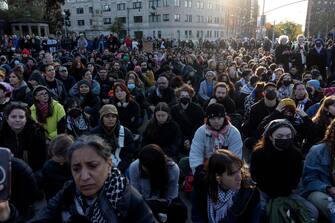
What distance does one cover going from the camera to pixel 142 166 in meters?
3.88

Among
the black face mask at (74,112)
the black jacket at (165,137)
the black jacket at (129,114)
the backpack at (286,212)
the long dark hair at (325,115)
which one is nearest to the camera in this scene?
the backpack at (286,212)

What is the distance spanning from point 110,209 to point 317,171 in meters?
2.73

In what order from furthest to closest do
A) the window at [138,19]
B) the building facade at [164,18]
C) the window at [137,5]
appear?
the window at [138,19], the window at [137,5], the building facade at [164,18]

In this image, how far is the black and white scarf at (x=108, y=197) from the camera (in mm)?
2039

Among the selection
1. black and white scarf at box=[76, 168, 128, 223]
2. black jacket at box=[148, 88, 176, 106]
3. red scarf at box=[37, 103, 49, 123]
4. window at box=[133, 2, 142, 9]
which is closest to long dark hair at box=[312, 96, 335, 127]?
black jacket at box=[148, 88, 176, 106]

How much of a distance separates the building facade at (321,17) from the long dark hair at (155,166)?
179 feet

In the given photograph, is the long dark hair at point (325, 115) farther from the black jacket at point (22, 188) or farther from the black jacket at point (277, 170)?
the black jacket at point (22, 188)

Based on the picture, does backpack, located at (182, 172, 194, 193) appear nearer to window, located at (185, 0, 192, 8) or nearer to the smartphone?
the smartphone

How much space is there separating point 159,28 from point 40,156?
65.8 m

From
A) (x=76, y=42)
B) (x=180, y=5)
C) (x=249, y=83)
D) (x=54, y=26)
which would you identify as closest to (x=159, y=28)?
(x=180, y=5)

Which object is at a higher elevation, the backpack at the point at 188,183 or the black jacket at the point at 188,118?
the black jacket at the point at 188,118

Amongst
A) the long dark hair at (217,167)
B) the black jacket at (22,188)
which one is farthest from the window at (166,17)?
the black jacket at (22,188)

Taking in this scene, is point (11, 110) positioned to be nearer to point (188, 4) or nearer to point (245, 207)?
point (245, 207)

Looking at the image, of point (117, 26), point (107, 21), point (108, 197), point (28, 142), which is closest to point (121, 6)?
point (107, 21)
